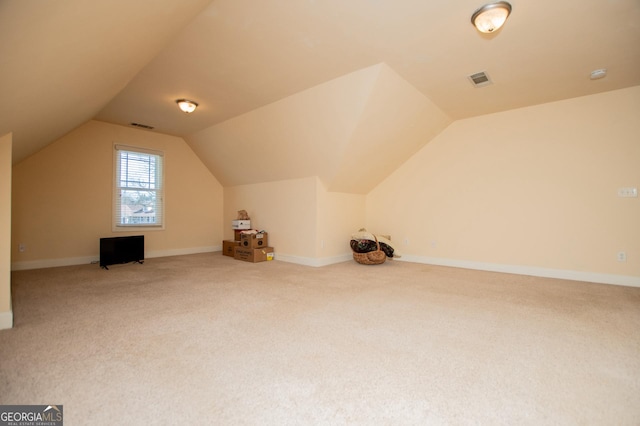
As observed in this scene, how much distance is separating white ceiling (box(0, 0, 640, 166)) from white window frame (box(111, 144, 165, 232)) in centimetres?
190

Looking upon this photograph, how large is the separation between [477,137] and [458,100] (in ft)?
3.30

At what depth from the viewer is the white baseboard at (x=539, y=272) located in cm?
388

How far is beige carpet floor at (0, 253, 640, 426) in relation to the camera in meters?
1.41

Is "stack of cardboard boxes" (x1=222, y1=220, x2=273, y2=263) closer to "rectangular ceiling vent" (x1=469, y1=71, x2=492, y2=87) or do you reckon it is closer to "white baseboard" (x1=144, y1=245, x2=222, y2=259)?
"white baseboard" (x1=144, y1=245, x2=222, y2=259)

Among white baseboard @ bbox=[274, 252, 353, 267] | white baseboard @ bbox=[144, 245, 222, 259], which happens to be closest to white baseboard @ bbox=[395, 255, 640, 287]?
white baseboard @ bbox=[274, 252, 353, 267]

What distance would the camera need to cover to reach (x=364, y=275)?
4410 mm

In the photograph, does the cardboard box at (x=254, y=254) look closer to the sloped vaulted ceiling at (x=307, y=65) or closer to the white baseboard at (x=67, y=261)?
the white baseboard at (x=67, y=261)

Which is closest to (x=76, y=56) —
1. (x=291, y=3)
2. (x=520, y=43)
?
(x=291, y=3)

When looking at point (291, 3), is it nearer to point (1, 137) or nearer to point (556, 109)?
point (1, 137)

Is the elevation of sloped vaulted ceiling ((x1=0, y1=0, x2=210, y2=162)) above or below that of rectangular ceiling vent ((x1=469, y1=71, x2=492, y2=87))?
below

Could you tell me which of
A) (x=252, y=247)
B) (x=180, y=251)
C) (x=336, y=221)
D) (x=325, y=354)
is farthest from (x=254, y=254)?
(x=325, y=354)

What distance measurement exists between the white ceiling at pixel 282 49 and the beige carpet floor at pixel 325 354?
5.43 feet

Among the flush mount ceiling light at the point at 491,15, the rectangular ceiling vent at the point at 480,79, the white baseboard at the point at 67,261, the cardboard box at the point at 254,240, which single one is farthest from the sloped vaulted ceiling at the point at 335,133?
the white baseboard at the point at 67,261

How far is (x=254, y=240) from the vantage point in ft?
18.4
